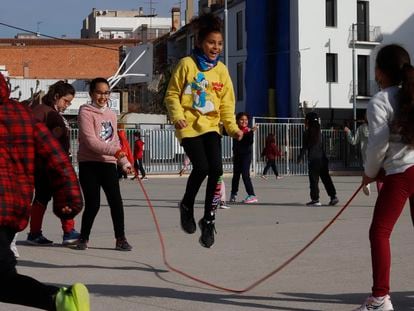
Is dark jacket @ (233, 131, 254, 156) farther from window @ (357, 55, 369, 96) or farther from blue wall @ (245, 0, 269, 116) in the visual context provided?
blue wall @ (245, 0, 269, 116)

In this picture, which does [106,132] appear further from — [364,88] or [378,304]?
[364,88]

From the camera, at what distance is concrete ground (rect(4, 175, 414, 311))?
665cm

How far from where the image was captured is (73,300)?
4.86 meters

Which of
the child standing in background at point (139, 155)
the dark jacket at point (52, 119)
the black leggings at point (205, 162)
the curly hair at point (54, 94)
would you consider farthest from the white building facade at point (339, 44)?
the black leggings at point (205, 162)

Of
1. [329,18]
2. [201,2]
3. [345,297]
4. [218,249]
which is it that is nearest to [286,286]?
[345,297]

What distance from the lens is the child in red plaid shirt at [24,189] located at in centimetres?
477

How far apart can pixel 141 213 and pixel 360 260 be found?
7.47m

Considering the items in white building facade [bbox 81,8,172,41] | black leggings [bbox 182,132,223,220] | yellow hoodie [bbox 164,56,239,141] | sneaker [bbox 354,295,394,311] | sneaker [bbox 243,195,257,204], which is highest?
white building facade [bbox 81,8,172,41]

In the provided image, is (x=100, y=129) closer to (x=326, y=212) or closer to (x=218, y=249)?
(x=218, y=249)

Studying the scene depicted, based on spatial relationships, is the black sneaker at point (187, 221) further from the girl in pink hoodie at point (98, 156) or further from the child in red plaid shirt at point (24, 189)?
the child in red plaid shirt at point (24, 189)

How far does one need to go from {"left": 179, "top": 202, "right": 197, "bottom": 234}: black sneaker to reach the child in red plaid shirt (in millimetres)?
3125

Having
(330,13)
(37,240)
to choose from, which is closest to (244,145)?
(37,240)

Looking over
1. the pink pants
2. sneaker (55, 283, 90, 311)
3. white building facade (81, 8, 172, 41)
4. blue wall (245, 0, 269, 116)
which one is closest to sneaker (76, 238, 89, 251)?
the pink pants

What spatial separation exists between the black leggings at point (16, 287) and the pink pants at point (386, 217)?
7.50 feet
